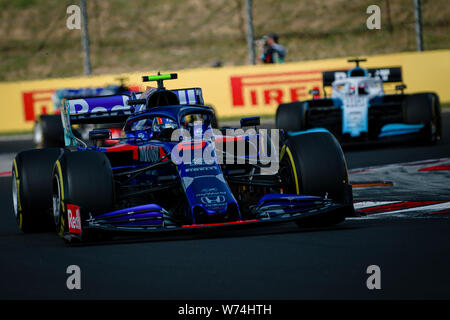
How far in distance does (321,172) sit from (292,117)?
8.74 meters

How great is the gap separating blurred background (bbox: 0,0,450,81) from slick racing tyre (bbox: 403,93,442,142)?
16046mm

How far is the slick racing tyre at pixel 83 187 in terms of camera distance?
315 inches

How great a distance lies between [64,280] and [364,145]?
39.6 feet

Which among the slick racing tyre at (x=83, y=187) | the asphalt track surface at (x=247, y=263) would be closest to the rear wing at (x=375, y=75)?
the asphalt track surface at (x=247, y=263)

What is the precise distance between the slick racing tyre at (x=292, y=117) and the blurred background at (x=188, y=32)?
1631cm

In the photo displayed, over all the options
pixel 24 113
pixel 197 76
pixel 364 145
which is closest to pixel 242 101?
pixel 197 76

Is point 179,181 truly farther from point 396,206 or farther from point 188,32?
point 188,32

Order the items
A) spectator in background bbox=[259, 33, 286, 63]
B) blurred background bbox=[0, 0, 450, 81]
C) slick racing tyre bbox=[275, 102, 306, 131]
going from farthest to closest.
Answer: blurred background bbox=[0, 0, 450, 81]
spectator in background bbox=[259, 33, 286, 63]
slick racing tyre bbox=[275, 102, 306, 131]

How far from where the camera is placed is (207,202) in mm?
7977

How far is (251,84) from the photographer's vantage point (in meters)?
25.1

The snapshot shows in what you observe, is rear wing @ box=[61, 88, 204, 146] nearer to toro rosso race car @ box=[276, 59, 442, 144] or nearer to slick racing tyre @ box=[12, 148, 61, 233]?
slick racing tyre @ box=[12, 148, 61, 233]

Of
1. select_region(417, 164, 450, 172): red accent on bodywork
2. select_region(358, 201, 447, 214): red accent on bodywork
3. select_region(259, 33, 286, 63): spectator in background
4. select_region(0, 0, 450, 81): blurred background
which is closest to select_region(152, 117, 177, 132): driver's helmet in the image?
select_region(358, 201, 447, 214): red accent on bodywork

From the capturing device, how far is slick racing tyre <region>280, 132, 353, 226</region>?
27.7 feet
